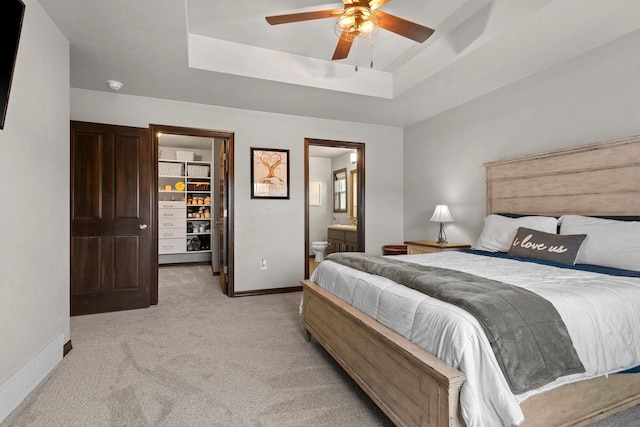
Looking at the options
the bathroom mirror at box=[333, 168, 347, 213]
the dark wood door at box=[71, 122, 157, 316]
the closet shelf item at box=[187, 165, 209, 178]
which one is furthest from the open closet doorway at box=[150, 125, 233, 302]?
the bathroom mirror at box=[333, 168, 347, 213]

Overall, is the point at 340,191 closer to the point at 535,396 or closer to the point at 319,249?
the point at 319,249

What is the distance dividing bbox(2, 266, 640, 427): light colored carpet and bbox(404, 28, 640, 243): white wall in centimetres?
228

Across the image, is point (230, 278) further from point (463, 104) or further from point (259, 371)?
point (463, 104)

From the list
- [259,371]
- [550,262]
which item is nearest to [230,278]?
[259,371]

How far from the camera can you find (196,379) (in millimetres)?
2139

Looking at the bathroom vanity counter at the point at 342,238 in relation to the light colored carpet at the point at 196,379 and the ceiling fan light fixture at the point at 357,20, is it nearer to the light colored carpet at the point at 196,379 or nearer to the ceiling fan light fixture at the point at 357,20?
the light colored carpet at the point at 196,379

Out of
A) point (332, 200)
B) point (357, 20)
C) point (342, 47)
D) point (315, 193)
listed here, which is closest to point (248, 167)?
point (342, 47)

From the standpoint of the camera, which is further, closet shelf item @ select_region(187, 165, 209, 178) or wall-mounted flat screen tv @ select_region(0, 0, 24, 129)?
closet shelf item @ select_region(187, 165, 209, 178)

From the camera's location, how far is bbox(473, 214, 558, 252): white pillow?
2.77m

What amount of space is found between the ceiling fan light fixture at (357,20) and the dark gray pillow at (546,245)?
6.75 feet

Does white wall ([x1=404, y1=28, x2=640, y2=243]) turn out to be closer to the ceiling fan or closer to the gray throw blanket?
the ceiling fan

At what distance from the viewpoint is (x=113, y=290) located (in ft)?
11.7

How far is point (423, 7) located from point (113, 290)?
4.11m

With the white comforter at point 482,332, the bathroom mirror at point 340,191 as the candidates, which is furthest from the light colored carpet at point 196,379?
the bathroom mirror at point 340,191
